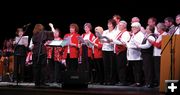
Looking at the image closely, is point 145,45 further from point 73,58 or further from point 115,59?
point 73,58

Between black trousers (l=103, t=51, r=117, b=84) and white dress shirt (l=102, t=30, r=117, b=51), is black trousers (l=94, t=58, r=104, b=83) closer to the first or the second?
black trousers (l=103, t=51, r=117, b=84)

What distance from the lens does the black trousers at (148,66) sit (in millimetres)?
8836

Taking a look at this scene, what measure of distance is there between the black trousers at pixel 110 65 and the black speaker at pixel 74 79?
1414mm

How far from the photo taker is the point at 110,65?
32.0 ft

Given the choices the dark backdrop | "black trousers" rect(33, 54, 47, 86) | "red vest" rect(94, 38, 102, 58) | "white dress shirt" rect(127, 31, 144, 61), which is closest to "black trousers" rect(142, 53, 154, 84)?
"white dress shirt" rect(127, 31, 144, 61)

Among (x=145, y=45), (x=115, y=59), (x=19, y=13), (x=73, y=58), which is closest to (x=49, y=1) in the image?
(x=19, y=13)

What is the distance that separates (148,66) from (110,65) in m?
1.27

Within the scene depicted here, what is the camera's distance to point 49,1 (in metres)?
13.4

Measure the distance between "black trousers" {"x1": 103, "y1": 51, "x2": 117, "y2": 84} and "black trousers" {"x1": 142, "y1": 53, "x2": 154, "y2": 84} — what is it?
3.63 feet

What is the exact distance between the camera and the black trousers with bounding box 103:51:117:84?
32.0 feet

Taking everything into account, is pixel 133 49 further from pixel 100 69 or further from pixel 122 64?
pixel 100 69

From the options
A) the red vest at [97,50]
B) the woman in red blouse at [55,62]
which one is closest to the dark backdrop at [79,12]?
the red vest at [97,50]

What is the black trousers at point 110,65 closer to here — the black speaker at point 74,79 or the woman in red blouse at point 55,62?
the black speaker at point 74,79

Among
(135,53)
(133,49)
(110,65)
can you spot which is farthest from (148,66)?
(110,65)
